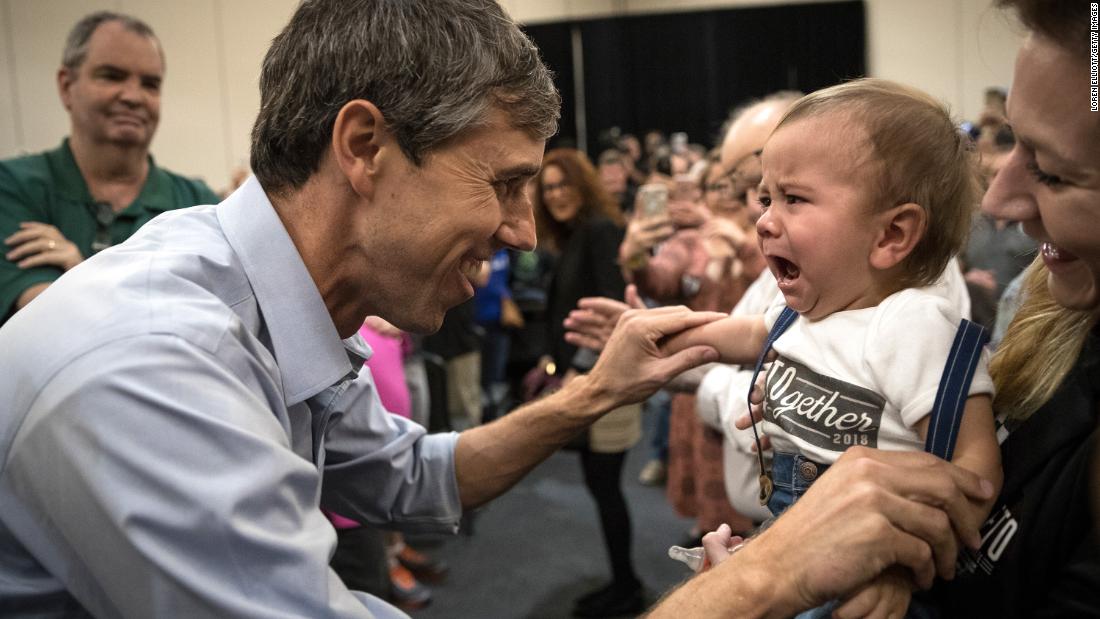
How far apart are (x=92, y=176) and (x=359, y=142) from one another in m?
1.87

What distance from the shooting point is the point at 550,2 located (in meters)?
12.2

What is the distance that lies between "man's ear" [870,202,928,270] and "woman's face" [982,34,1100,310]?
0.78ft

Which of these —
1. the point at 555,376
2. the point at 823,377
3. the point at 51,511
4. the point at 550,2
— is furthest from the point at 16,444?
the point at 550,2

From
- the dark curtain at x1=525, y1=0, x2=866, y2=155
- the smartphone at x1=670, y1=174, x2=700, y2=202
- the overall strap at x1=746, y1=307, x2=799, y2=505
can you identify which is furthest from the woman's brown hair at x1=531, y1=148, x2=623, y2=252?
the dark curtain at x1=525, y1=0, x2=866, y2=155

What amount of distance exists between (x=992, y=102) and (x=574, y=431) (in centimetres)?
657

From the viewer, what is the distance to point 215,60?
9000 mm

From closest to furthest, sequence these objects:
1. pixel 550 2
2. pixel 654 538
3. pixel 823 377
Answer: pixel 823 377 < pixel 654 538 < pixel 550 2

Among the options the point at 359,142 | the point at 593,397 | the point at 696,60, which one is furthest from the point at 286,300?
the point at 696,60

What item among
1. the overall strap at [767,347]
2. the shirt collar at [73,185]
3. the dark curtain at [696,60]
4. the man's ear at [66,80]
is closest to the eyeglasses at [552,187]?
the shirt collar at [73,185]

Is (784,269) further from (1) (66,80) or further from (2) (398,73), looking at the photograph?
(1) (66,80)

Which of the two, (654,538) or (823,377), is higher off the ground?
(823,377)

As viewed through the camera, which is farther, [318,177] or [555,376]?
[555,376]

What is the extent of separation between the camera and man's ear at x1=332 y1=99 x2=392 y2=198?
1312mm

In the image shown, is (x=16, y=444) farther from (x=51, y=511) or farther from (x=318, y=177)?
(x=318, y=177)
